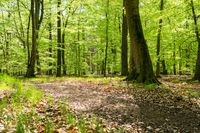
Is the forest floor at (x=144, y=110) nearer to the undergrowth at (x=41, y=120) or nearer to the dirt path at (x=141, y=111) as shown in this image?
the dirt path at (x=141, y=111)

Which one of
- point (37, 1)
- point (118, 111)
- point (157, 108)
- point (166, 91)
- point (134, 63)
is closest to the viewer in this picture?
point (118, 111)

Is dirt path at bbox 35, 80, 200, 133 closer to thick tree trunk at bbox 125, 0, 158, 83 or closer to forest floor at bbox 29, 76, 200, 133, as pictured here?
forest floor at bbox 29, 76, 200, 133

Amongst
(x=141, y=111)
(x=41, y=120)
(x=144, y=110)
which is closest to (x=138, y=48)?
(x=144, y=110)

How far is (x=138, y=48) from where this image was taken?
47.0ft

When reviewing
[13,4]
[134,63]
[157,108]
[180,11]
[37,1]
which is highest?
[13,4]

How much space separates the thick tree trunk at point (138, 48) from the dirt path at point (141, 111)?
9.65 feet

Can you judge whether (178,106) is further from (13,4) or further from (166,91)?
(13,4)

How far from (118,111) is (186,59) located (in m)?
25.7

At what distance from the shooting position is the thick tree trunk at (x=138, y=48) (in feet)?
46.5

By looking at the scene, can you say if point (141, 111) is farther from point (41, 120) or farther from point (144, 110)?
point (41, 120)

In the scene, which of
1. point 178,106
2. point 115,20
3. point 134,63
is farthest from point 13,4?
point 178,106

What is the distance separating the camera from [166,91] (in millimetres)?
12070

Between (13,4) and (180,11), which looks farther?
(13,4)

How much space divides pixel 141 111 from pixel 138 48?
633 cm
